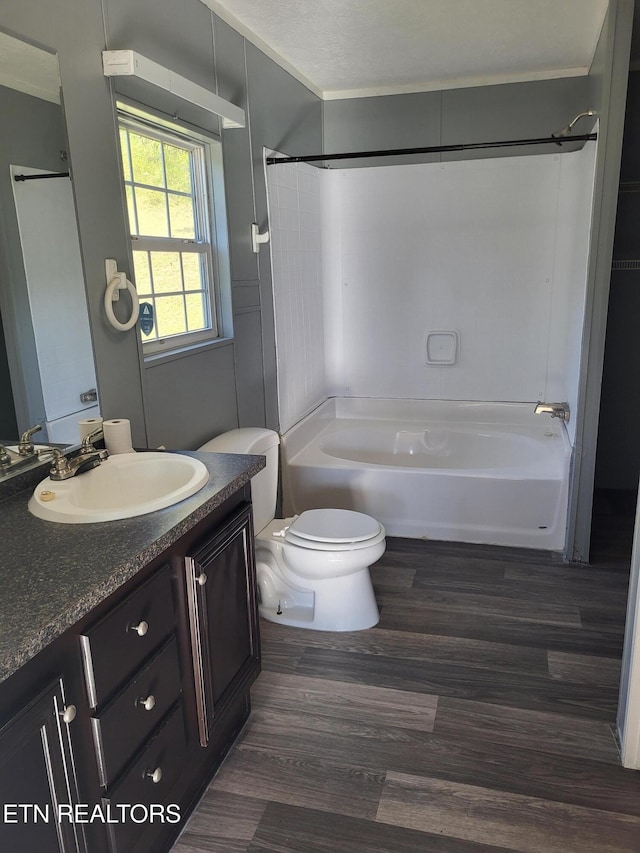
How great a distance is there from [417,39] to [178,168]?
1.40m

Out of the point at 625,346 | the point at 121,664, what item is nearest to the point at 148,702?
the point at 121,664

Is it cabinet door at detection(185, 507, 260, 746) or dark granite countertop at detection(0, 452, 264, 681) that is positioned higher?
dark granite countertop at detection(0, 452, 264, 681)

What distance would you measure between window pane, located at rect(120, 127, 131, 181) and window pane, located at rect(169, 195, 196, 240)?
0.92 feet

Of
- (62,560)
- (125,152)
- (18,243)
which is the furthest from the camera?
(125,152)

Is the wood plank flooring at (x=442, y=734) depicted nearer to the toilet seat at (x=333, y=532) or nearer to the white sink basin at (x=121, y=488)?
the toilet seat at (x=333, y=532)

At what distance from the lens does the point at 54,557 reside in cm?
137

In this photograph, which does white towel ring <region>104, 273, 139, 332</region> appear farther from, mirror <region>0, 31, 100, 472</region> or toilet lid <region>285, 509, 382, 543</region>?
toilet lid <region>285, 509, 382, 543</region>

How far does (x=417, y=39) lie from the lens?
10.2 feet

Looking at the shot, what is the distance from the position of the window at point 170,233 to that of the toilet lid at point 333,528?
34.7 inches

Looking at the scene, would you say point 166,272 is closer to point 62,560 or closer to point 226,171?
point 226,171

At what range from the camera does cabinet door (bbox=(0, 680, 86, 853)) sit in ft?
3.45

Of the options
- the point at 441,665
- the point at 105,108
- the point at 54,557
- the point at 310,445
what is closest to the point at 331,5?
the point at 105,108

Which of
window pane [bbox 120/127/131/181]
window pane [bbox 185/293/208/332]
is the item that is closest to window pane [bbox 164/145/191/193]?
window pane [bbox 120/127/131/181]

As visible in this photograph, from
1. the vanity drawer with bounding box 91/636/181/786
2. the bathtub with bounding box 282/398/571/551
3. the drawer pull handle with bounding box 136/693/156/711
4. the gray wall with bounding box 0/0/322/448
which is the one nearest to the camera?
the vanity drawer with bounding box 91/636/181/786
